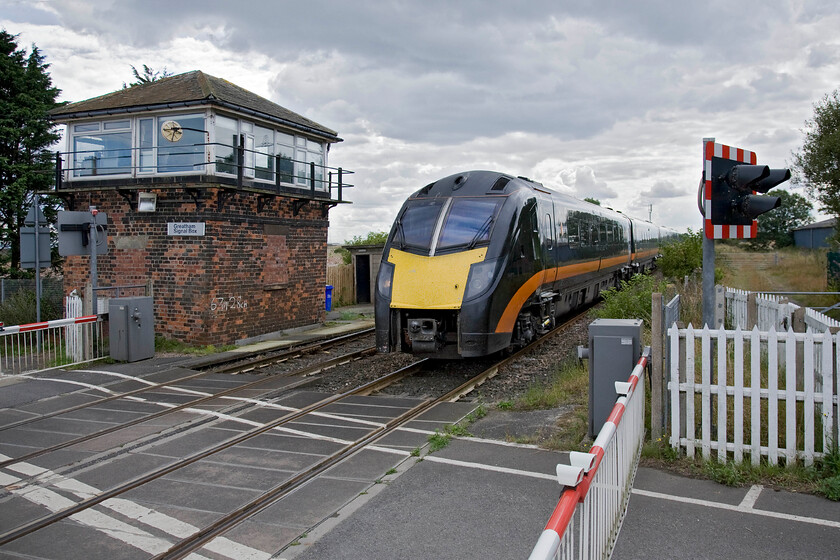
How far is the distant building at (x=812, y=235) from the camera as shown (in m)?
52.9

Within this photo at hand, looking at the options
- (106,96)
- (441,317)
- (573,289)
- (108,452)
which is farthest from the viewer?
(106,96)

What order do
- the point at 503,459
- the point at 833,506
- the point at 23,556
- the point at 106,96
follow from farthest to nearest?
the point at 106,96 < the point at 503,459 < the point at 833,506 < the point at 23,556

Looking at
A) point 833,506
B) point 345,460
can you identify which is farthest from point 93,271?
point 833,506

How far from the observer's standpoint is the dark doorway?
24.6m

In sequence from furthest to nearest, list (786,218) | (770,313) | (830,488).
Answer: (786,218)
(770,313)
(830,488)

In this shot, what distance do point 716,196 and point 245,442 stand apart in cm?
528

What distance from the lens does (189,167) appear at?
1466cm

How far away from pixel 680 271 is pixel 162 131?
1620 cm

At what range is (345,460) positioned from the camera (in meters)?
6.24

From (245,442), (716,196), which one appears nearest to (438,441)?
(245,442)

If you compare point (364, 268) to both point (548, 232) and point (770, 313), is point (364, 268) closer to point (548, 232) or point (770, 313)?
point (548, 232)

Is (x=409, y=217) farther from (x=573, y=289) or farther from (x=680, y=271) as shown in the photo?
(x=680, y=271)

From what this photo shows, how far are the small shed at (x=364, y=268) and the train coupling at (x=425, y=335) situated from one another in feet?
48.3

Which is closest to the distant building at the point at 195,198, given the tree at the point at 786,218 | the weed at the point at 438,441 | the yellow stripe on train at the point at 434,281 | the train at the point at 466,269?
the train at the point at 466,269
